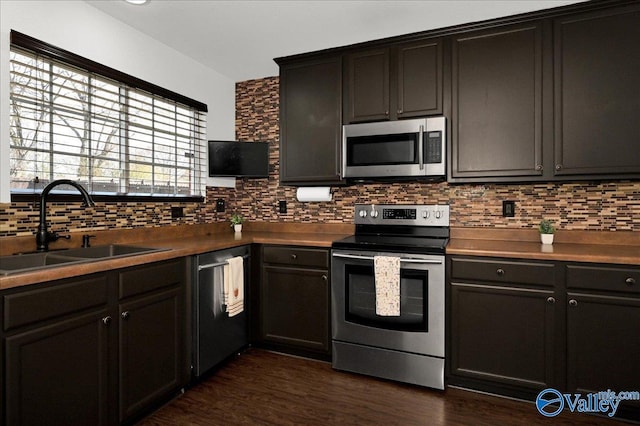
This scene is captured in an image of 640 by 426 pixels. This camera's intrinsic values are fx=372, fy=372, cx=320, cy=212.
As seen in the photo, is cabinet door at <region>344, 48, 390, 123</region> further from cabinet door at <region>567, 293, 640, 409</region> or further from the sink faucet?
the sink faucet

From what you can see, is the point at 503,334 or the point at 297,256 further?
the point at 297,256

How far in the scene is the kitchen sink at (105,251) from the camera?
83.7 inches

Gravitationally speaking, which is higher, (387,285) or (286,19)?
(286,19)

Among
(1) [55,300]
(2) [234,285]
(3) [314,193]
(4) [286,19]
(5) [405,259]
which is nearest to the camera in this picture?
(1) [55,300]

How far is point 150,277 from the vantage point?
6.72 ft

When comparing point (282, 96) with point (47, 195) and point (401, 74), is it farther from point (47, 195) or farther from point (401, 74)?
point (47, 195)

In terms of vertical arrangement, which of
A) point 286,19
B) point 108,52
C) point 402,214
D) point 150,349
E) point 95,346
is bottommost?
point 150,349

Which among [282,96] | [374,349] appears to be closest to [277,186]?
[282,96]

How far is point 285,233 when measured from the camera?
3.44m

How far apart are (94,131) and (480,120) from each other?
102 inches

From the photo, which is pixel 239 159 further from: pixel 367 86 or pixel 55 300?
pixel 55 300

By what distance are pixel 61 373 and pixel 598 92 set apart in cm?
322

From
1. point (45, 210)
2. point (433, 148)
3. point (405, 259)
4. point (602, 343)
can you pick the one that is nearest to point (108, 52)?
point (45, 210)

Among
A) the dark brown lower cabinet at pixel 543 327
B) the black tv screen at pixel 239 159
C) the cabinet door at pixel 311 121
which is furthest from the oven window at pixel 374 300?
the black tv screen at pixel 239 159
